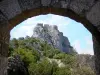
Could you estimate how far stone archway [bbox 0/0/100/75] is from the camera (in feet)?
14.1

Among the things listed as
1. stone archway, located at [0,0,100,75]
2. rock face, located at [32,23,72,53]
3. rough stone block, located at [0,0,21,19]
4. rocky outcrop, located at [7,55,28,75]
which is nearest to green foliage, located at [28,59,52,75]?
rocky outcrop, located at [7,55,28,75]

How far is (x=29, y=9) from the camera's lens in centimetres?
433

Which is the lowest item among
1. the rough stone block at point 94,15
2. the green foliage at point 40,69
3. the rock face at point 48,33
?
the green foliage at point 40,69

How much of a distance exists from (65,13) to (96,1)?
1.82 feet

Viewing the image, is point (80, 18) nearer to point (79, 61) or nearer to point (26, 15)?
point (26, 15)

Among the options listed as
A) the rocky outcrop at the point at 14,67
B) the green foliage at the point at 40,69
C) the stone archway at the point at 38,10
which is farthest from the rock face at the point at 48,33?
the stone archway at the point at 38,10

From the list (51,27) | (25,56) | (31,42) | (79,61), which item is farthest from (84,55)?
(51,27)

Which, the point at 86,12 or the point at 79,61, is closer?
the point at 86,12

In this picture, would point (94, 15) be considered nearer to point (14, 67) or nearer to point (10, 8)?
point (10, 8)

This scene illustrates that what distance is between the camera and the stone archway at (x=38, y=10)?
4289mm

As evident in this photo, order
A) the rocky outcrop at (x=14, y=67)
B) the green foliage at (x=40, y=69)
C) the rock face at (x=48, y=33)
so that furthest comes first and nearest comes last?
the rock face at (x=48, y=33) → the green foliage at (x=40, y=69) → the rocky outcrop at (x=14, y=67)

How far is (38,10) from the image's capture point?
4461mm

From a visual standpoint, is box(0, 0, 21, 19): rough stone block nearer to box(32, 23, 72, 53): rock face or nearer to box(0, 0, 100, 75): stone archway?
box(0, 0, 100, 75): stone archway

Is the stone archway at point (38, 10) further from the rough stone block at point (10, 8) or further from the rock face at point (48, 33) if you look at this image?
the rock face at point (48, 33)
